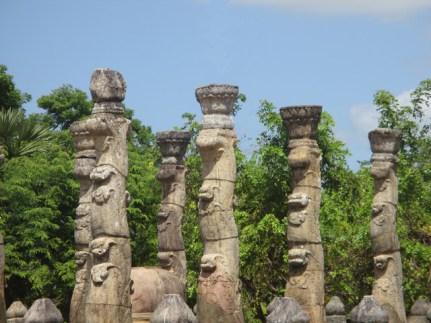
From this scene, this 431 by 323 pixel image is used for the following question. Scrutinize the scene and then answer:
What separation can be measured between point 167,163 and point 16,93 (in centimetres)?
1847

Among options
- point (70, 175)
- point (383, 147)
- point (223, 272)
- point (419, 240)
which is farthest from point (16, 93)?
point (223, 272)

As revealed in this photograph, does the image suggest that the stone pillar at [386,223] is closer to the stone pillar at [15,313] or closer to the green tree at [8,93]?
the stone pillar at [15,313]

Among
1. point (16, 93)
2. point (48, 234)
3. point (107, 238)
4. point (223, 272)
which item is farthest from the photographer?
point (16, 93)

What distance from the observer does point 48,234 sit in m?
33.8

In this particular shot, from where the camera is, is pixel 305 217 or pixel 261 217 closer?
pixel 305 217

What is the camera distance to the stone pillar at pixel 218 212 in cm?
1916

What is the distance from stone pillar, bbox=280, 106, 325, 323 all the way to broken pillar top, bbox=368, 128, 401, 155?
2.57 meters

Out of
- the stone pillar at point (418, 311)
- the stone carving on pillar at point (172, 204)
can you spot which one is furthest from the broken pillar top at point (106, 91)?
the stone pillar at point (418, 311)

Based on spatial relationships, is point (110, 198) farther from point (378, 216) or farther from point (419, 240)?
point (419, 240)

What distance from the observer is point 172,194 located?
2497 cm

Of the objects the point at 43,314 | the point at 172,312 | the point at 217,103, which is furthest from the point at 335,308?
the point at 172,312

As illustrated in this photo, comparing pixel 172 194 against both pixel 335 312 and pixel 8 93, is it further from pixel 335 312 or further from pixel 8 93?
pixel 8 93

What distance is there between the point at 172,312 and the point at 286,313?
162cm

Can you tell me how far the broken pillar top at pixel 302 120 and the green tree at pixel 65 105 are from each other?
2166cm
